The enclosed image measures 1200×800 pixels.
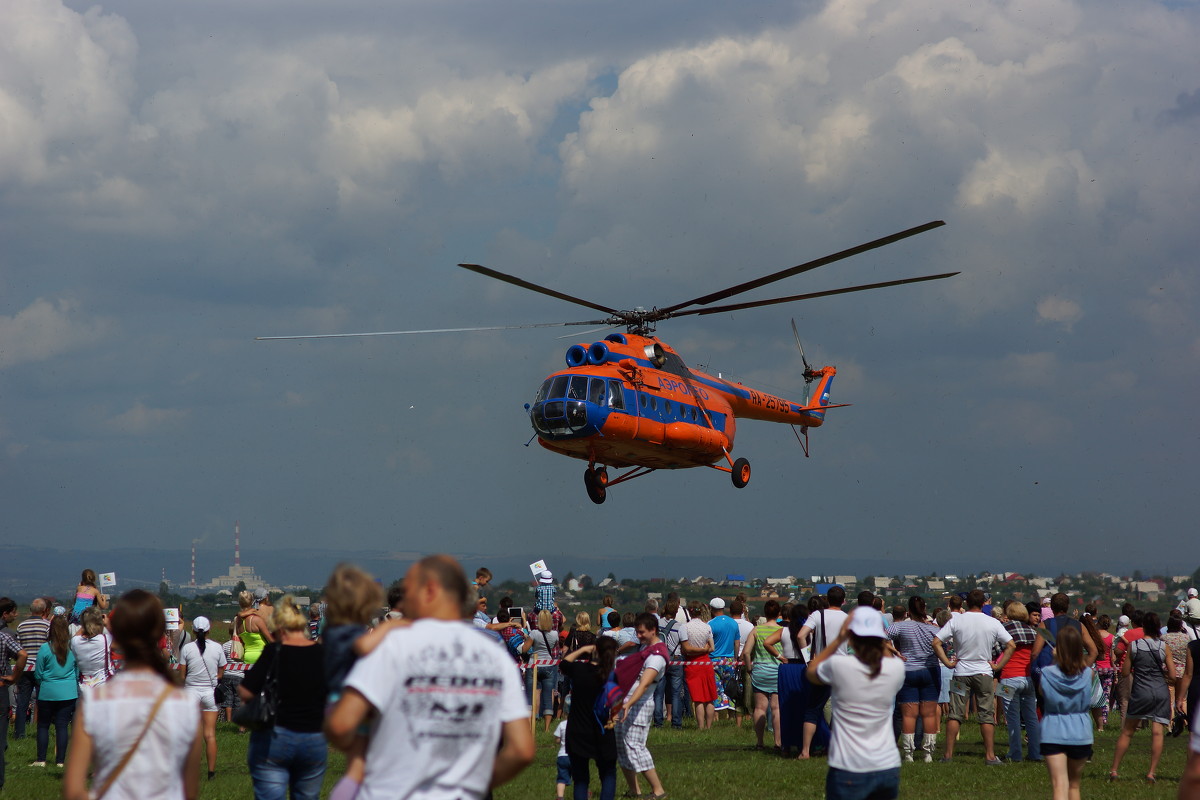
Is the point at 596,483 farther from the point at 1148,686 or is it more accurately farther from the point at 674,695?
the point at 1148,686

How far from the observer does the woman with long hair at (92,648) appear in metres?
12.0

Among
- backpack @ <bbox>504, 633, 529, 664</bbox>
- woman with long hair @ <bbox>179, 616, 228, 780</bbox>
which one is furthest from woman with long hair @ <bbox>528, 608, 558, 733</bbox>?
woman with long hair @ <bbox>179, 616, 228, 780</bbox>

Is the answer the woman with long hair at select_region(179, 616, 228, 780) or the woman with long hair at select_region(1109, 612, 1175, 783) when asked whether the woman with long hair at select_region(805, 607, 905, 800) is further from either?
the woman with long hair at select_region(1109, 612, 1175, 783)

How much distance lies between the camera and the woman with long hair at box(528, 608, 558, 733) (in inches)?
614

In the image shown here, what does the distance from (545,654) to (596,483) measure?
7961mm

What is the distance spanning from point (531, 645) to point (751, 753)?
336 centimetres

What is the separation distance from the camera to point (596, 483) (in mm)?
23531

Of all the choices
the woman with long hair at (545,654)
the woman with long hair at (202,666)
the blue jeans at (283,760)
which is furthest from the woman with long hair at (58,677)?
the blue jeans at (283,760)


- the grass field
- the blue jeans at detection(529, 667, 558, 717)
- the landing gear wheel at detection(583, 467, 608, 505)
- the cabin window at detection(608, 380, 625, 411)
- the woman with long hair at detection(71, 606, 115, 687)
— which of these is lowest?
the grass field

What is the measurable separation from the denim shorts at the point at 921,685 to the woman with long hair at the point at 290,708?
7813 mm

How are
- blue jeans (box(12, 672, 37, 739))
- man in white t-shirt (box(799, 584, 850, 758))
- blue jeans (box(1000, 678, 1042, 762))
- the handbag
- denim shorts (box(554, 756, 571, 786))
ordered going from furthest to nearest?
blue jeans (box(12, 672, 37, 739)) < blue jeans (box(1000, 678, 1042, 762)) < man in white t-shirt (box(799, 584, 850, 758)) < denim shorts (box(554, 756, 571, 786)) < the handbag

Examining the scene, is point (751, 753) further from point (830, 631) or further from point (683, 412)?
point (683, 412)

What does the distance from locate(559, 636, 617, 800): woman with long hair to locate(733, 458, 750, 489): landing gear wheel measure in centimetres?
1814

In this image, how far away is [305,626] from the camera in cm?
648
